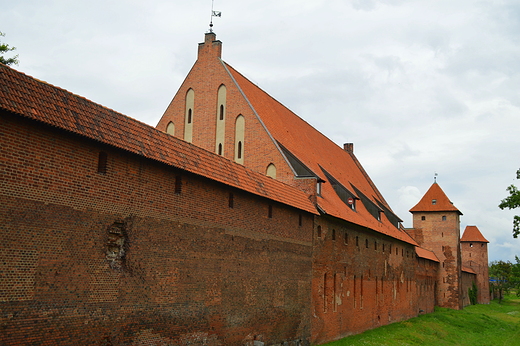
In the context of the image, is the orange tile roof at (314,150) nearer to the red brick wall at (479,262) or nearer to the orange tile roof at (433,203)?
the orange tile roof at (433,203)

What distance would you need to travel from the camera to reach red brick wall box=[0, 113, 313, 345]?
848 cm

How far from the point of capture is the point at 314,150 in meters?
26.5

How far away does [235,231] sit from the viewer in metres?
14.1

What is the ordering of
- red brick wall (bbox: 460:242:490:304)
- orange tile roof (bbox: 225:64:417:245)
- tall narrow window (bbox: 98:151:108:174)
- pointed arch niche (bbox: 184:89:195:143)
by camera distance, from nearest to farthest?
tall narrow window (bbox: 98:151:108:174)
orange tile roof (bbox: 225:64:417:245)
pointed arch niche (bbox: 184:89:195:143)
red brick wall (bbox: 460:242:490:304)

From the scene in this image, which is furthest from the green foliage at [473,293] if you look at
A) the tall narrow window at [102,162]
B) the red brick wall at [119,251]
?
the tall narrow window at [102,162]

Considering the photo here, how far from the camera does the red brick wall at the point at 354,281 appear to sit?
63.9 feet

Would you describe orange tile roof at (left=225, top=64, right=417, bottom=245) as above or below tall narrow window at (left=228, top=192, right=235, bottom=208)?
above

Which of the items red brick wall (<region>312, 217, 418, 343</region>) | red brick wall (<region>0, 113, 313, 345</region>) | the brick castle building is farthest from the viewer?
red brick wall (<region>312, 217, 418, 343</region>)

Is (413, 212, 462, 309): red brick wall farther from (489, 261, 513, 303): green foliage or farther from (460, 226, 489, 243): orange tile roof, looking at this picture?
(489, 261, 513, 303): green foliage

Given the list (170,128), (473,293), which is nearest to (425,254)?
(473,293)

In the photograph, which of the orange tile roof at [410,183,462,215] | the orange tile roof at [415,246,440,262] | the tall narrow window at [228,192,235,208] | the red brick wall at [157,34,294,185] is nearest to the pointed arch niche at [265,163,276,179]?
the red brick wall at [157,34,294,185]

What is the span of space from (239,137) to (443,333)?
15.9 meters

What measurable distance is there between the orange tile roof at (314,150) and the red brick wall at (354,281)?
1.88 ft

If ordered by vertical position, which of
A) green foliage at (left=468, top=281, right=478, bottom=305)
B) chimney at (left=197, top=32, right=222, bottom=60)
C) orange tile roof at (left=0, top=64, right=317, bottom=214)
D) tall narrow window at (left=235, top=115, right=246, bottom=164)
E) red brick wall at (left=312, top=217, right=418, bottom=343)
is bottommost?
green foliage at (left=468, top=281, right=478, bottom=305)
